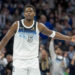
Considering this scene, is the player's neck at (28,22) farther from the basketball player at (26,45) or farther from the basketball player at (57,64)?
the basketball player at (57,64)

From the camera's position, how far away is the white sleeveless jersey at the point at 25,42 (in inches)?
297

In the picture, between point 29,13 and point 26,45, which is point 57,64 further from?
point 29,13

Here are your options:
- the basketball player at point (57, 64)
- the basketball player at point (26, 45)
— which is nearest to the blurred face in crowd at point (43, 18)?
the basketball player at point (57, 64)

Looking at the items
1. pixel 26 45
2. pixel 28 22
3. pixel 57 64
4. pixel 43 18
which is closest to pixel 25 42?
pixel 26 45

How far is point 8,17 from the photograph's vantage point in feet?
52.4

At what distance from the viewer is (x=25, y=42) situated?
7.56m

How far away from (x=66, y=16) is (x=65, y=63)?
5.33 m

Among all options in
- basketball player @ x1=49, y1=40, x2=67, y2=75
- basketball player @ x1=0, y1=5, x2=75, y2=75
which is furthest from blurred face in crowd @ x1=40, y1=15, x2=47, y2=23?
basketball player @ x1=0, y1=5, x2=75, y2=75

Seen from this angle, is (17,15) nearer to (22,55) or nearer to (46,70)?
(46,70)

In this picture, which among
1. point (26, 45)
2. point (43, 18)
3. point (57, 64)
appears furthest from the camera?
point (43, 18)

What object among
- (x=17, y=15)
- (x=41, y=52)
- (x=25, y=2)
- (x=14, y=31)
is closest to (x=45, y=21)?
(x=17, y=15)

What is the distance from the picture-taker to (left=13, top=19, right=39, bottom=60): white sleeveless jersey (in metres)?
7.55

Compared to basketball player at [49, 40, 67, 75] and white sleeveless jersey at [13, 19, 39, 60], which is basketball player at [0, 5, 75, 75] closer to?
white sleeveless jersey at [13, 19, 39, 60]

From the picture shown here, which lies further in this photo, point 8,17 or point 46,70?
point 8,17
